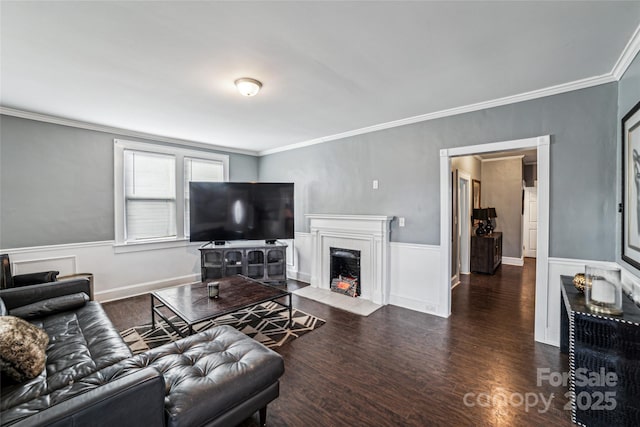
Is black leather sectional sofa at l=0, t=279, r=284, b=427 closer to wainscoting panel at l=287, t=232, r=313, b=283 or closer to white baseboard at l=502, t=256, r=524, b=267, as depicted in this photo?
wainscoting panel at l=287, t=232, r=313, b=283

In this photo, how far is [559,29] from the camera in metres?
1.83

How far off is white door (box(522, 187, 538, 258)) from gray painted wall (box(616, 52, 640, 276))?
5858 mm

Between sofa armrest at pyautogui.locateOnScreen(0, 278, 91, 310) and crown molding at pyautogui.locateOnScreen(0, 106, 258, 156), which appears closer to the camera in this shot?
sofa armrest at pyautogui.locateOnScreen(0, 278, 91, 310)

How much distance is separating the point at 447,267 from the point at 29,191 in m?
5.33

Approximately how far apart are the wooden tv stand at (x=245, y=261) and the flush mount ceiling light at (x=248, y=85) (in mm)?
2774

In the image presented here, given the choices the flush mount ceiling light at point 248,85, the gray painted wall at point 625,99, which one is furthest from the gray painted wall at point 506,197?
the flush mount ceiling light at point 248,85

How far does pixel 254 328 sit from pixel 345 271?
1.83 metres

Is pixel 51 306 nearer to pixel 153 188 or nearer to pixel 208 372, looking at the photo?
pixel 208 372

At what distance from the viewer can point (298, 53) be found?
2117mm

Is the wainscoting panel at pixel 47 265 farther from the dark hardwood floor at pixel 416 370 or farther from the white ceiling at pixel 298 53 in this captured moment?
the white ceiling at pixel 298 53

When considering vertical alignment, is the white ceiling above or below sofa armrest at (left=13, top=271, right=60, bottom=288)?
above

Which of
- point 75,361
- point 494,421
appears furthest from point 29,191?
point 494,421

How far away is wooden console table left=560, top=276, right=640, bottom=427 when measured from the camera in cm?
162

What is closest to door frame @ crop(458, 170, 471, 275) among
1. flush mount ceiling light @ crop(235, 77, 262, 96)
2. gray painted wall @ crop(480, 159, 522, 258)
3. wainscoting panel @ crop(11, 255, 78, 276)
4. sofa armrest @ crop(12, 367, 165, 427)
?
gray painted wall @ crop(480, 159, 522, 258)
